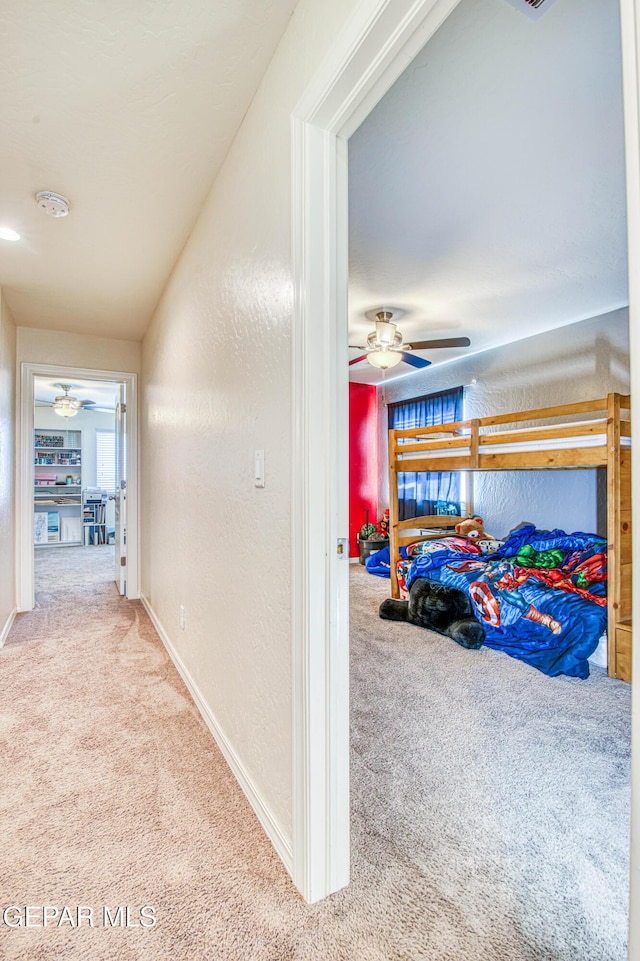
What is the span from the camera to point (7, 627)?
319cm

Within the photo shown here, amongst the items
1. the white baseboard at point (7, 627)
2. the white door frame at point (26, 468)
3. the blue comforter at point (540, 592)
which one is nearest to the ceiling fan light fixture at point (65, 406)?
the white door frame at point (26, 468)

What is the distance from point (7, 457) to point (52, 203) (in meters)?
1.98

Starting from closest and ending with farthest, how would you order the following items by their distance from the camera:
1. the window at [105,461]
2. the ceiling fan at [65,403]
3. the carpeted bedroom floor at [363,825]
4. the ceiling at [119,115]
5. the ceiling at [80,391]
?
the carpeted bedroom floor at [363,825]
the ceiling at [119,115]
the ceiling at [80,391]
the ceiling fan at [65,403]
the window at [105,461]

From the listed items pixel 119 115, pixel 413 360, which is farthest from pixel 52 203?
pixel 413 360

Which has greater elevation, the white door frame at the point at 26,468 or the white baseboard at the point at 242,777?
the white door frame at the point at 26,468

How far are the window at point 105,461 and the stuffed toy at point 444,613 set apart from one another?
21.1 ft

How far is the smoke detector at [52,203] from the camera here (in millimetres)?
2047

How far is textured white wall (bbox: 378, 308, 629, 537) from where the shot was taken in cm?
381

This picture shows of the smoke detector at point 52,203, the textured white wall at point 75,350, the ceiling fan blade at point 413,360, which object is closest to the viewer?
the smoke detector at point 52,203

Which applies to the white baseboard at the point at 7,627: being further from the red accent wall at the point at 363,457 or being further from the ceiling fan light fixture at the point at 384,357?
the red accent wall at the point at 363,457

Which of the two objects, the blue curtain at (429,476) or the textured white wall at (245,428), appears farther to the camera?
the blue curtain at (429,476)

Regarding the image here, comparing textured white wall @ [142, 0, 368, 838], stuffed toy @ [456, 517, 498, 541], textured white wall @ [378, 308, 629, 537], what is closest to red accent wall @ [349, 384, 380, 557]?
textured white wall @ [378, 308, 629, 537]

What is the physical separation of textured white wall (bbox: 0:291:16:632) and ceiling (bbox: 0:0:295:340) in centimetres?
70

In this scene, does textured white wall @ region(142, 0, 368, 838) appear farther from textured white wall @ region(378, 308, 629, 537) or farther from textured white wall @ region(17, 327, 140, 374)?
textured white wall @ region(378, 308, 629, 537)
